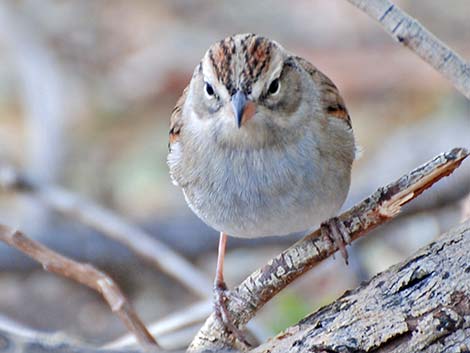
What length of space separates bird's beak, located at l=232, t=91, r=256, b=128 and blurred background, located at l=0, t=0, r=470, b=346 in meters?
2.60

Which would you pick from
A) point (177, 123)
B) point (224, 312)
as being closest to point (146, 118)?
point (177, 123)

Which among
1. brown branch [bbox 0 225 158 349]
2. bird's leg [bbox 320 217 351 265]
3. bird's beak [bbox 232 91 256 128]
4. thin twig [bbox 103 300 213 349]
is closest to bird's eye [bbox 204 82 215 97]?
bird's beak [bbox 232 91 256 128]

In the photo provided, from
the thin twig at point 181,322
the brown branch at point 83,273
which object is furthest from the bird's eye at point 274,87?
the thin twig at point 181,322

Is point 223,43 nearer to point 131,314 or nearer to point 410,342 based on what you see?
point 131,314

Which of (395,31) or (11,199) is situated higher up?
(11,199)

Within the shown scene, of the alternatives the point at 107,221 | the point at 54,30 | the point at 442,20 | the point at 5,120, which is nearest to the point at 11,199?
the point at 5,120

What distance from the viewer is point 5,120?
27.7 ft

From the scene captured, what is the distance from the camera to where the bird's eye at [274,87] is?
3.27 meters

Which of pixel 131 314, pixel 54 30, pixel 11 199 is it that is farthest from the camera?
pixel 54 30

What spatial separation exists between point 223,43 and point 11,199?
4.84 meters

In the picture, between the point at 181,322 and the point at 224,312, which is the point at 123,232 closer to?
the point at 181,322

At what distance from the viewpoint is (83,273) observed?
310 cm

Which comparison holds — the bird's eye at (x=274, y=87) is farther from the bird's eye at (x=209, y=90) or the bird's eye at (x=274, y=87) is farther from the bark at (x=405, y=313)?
the bark at (x=405, y=313)

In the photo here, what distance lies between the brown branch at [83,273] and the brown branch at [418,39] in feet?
3.78
